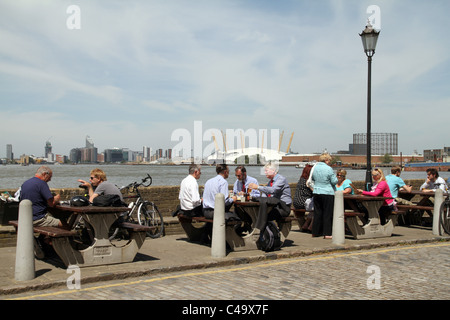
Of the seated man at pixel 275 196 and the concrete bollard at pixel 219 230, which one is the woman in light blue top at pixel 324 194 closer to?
the seated man at pixel 275 196

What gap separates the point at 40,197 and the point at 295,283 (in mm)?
4067

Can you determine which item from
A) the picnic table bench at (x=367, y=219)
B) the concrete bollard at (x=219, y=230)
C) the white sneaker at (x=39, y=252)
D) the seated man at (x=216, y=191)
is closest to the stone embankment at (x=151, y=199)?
the white sneaker at (x=39, y=252)

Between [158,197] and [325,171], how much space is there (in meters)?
4.60

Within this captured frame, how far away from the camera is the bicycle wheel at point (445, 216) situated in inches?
455

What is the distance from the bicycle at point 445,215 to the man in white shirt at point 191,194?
5717 millimetres

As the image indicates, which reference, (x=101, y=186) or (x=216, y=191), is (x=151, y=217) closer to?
(x=101, y=186)

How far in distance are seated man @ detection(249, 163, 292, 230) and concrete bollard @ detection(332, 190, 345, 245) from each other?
945mm

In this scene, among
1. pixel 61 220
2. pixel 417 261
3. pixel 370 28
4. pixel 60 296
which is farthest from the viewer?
pixel 370 28

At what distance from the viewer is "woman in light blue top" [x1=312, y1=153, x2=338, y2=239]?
1068cm

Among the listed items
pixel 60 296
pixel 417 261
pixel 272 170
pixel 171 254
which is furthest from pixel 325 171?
pixel 60 296

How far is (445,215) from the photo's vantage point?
1177 centimetres

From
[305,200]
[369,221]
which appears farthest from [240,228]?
[369,221]

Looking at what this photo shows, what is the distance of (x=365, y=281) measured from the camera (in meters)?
7.05
